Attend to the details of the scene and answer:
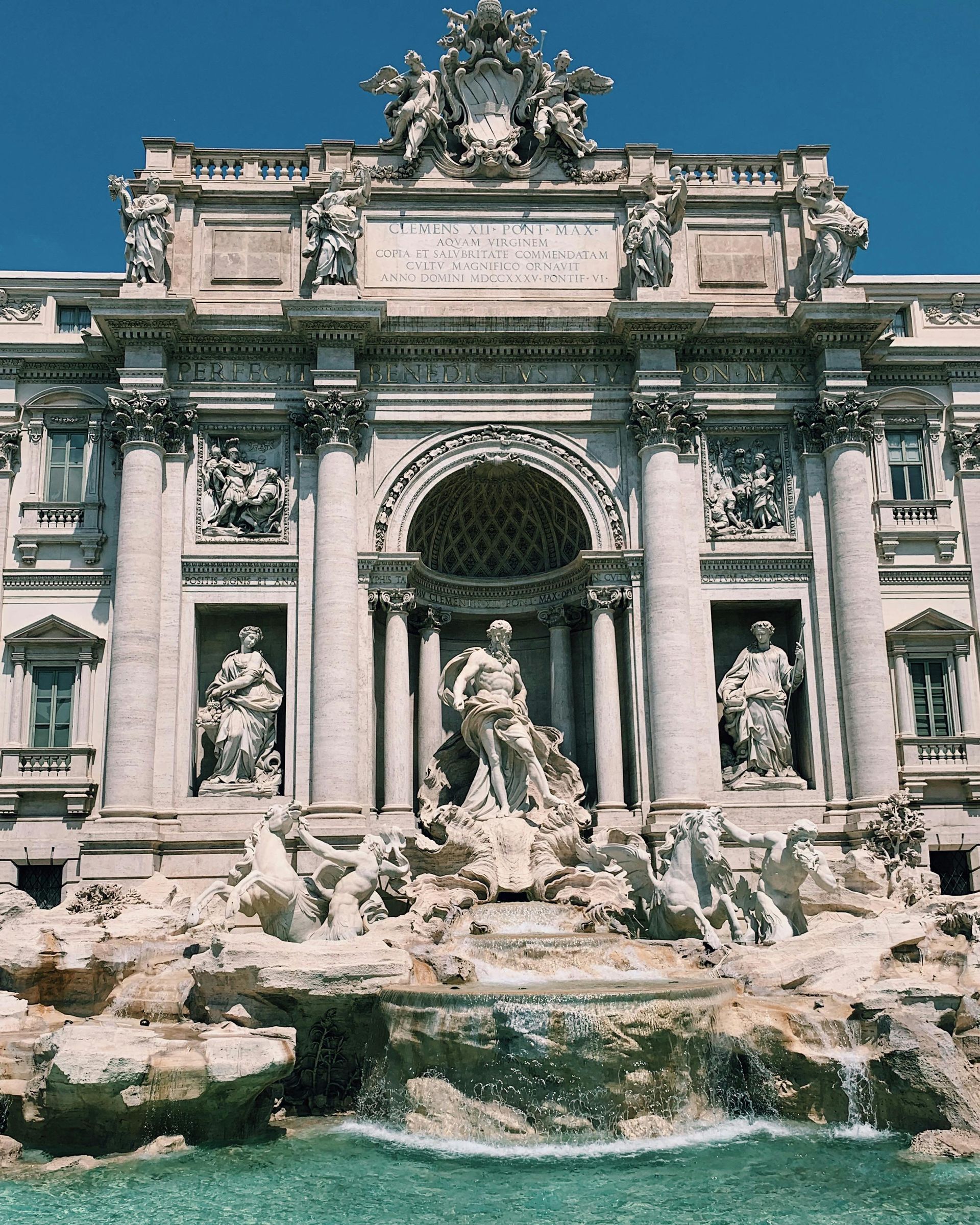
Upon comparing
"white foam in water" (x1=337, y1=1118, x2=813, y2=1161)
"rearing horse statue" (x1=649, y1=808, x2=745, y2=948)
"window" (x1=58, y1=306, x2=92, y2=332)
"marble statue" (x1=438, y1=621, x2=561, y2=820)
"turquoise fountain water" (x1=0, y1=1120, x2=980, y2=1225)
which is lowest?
"turquoise fountain water" (x1=0, y1=1120, x2=980, y2=1225)

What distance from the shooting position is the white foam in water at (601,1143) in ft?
45.3

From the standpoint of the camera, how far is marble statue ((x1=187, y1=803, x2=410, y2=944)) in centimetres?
1844

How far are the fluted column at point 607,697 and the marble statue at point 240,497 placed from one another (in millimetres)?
6587

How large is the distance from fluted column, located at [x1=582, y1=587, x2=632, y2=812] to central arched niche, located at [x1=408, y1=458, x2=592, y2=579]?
5.10 feet

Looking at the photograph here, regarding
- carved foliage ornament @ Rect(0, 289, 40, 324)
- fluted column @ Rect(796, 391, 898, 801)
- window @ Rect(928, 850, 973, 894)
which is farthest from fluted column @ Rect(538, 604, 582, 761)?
carved foliage ornament @ Rect(0, 289, 40, 324)

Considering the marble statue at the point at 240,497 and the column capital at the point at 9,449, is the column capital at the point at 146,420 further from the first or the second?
the column capital at the point at 9,449

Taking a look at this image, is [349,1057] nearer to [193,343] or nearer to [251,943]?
[251,943]

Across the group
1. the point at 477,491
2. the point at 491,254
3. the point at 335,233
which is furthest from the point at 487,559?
the point at 335,233

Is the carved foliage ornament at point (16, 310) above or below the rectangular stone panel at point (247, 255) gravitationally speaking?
below

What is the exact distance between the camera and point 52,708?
24484 millimetres

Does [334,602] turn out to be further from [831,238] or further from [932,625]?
[831,238]

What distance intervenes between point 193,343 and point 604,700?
1099 cm

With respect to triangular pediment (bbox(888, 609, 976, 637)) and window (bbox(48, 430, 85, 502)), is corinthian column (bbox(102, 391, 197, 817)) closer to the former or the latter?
window (bbox(48, 430, 85, 502))

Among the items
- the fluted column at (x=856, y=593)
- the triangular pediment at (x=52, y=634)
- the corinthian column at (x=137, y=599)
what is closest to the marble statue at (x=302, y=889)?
the corinthian column at (x=137, y=599)
